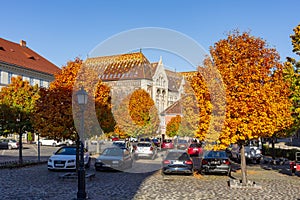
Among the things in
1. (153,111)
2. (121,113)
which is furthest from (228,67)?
(153,111)

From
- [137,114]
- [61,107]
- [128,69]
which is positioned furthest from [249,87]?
[137,114]

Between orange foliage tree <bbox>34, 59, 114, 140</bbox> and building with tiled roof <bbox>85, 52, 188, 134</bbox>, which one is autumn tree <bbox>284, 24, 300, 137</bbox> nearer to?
orange foliage tree <bbox>34, 59, 114, 140</bbox>

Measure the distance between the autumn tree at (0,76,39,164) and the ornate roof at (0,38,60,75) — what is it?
3112 cm

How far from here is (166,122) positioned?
5141 cm

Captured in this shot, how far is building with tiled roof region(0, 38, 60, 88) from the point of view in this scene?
5031cm

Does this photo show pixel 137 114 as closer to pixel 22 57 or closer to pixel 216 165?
pixel 216 165

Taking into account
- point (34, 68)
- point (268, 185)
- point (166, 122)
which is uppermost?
point (34, 68)

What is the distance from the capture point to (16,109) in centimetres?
2025

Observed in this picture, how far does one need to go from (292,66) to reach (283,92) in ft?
15.9

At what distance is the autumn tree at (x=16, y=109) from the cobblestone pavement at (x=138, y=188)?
426 centimetres

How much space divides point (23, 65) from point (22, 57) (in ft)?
10.5

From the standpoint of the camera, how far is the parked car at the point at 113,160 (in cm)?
1886

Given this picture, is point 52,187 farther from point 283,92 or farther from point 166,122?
point 166,122

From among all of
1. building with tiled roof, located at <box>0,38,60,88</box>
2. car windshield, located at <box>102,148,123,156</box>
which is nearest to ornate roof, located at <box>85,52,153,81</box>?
car windshield, located at <box>102,148,123,156</box>
